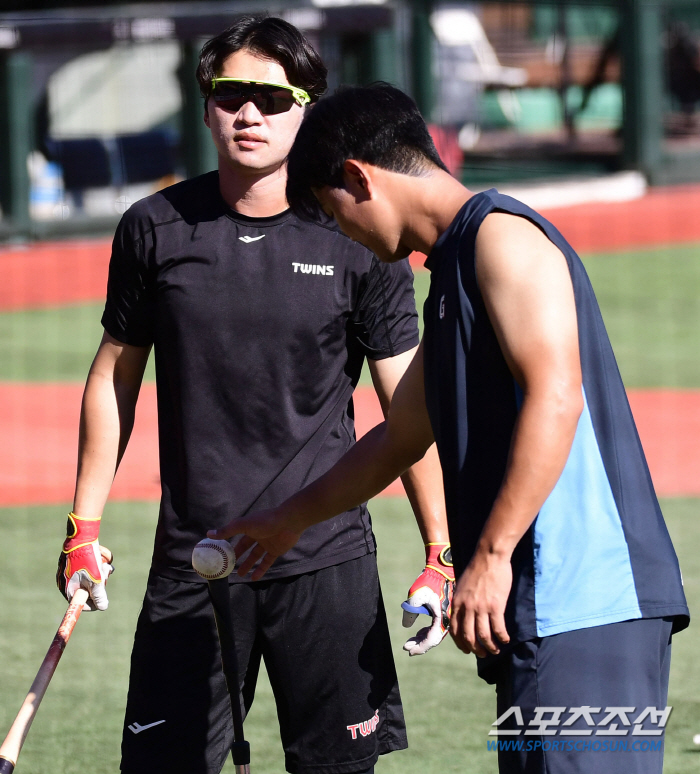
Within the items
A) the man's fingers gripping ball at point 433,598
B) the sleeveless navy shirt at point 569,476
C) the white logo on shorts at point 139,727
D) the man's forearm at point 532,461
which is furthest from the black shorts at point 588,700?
the white logo on shorts at point 139,727

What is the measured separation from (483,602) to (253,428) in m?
1.14

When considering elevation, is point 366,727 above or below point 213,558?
below

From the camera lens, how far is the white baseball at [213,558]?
10.0 feet

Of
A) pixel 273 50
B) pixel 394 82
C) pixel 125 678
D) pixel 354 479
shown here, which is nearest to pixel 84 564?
pixel 354 479

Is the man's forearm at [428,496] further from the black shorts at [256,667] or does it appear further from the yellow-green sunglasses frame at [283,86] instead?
the yellow-green sunglasses frame at [283,86]

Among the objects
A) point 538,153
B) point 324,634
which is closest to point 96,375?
point 324,634

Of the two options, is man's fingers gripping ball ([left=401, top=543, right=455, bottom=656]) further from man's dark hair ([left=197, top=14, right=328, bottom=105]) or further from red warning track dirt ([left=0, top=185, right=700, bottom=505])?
red warning track dirt ([left=0, top=185, right=700, bottom=505])

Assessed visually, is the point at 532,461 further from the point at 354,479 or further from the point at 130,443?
the point at 130,443

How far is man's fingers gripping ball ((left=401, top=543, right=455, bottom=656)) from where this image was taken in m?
3.35

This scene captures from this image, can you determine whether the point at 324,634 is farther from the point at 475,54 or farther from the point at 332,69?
the point at 475,54

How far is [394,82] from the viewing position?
17.4 metres

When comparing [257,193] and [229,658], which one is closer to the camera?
[229,658]

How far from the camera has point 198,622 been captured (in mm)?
3424

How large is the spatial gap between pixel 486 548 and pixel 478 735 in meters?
2.51
